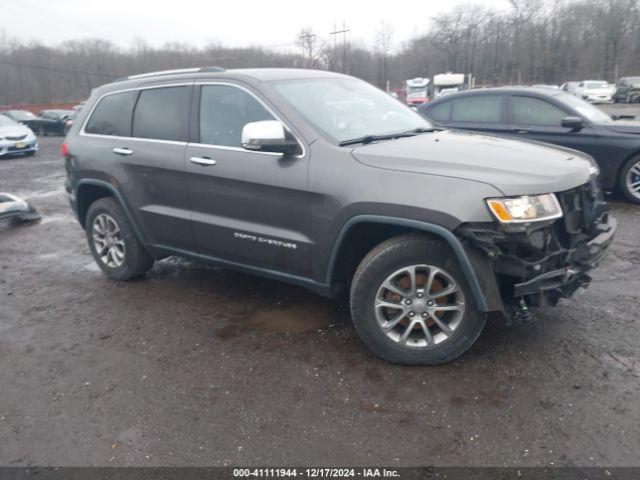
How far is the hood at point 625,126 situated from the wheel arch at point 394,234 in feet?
17.7

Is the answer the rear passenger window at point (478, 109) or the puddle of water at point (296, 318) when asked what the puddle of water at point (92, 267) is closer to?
the puddle of water at point (296, 318)

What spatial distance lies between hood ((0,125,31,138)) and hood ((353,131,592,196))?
56.6ft

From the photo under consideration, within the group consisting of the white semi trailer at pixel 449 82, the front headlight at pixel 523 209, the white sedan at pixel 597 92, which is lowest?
the front headlight at pixel 523 209

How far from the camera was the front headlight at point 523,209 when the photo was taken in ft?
9.93

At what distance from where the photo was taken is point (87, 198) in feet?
18.0

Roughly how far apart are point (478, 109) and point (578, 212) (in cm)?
527

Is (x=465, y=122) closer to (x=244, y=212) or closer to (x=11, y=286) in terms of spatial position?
(x=244, y=212)

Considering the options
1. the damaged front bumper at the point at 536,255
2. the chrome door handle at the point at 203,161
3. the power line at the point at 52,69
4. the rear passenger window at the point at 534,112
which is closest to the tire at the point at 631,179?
the rear passenger window at the point at 534,112

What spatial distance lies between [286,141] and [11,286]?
355 cm

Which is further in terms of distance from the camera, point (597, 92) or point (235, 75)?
point (597, 92)

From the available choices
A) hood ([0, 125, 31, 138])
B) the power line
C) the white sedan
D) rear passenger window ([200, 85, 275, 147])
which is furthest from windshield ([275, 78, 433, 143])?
the power line

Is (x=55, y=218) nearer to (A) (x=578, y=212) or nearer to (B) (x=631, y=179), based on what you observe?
(A) (x=578, y=212)

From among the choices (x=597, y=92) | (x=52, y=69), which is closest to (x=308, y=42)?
(x=597, y=92)

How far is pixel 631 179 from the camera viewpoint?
746 centimetres
